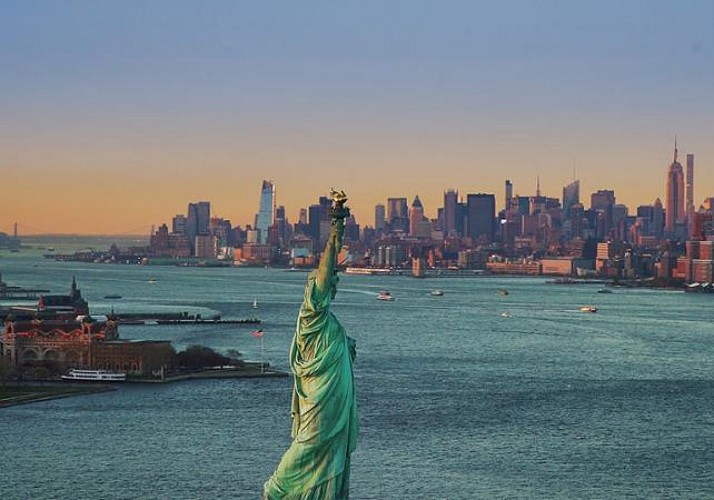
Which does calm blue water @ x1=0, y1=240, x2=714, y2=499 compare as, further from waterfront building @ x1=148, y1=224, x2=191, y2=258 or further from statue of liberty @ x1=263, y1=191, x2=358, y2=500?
waterfront building @ x1=148, y1=224, x2=191, y2=258

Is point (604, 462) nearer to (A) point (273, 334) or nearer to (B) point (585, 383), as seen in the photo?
(B) point (585, 383)

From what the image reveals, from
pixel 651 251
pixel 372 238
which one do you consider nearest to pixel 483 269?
pixel 651 251

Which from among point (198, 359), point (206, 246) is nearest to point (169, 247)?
point (206, 246)

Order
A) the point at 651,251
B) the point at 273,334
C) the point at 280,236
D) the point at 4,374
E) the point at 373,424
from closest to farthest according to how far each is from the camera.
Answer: the point at 373,424
the point at 4,374
the point at 273,334
the point at 651,251
the point at 280,236

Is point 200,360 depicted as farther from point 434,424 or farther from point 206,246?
point 206,246

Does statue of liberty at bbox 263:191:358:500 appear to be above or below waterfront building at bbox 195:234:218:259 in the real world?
below

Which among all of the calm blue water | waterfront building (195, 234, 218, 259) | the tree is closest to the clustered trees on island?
the tree

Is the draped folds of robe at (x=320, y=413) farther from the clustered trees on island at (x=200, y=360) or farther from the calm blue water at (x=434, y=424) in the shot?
the clustered trees on island at (x=200, y=360)

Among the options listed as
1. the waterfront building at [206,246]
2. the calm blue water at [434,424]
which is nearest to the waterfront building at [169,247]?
the waterfront building at [206,246]
